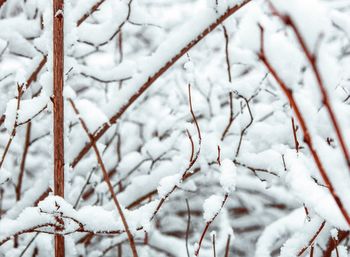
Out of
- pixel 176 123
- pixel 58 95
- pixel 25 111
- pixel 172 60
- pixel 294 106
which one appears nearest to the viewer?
pixel 294 106

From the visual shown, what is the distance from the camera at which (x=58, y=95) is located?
3.73 feet

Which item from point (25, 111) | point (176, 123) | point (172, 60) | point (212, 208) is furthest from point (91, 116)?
point (176, 123)

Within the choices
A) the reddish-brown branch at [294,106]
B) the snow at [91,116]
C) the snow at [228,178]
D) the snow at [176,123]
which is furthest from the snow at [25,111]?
the reddish-brown branch at [294,106]

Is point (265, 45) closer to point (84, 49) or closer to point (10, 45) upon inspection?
point (10, 45)

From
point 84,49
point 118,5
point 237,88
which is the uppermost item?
point 84,49

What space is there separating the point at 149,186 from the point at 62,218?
800mm

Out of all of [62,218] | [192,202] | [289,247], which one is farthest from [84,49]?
[192,202]

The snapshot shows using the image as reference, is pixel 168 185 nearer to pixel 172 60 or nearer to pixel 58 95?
pixel 58 95

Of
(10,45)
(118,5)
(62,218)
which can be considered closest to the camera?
(62,218)

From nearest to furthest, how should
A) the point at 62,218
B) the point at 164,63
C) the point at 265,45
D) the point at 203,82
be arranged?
the point at 265,45 < the point at 62,218 < the point at 164,63 < the point at 203,82

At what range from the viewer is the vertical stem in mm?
1132

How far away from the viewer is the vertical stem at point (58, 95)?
1132mm

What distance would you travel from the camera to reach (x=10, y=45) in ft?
6.25

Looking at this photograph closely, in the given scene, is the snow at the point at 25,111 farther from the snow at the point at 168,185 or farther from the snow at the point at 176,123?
the snow at the point at 168,185
